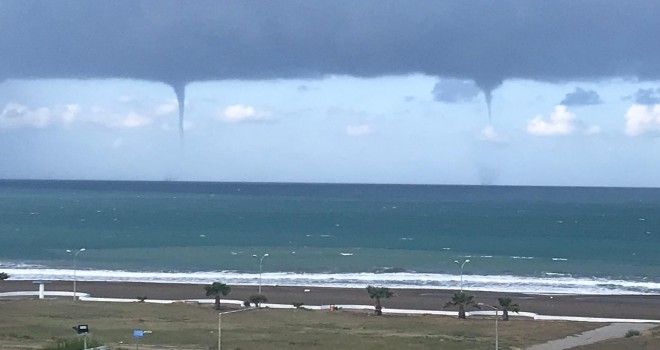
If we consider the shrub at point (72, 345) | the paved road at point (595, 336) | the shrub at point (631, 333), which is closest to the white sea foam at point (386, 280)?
the paved road at point (595, 336)

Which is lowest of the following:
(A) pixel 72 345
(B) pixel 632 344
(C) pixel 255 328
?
(B) pixel 632 344

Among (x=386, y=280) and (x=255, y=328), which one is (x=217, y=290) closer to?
(x=255, y=328)

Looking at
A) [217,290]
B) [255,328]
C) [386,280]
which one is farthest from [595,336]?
[386,280]

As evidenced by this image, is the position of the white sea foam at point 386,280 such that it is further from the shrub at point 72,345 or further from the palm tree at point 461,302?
the shrub at point 72,345

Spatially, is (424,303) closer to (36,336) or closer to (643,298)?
(643,298)

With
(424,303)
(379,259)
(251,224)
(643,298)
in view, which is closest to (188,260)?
(379,259)

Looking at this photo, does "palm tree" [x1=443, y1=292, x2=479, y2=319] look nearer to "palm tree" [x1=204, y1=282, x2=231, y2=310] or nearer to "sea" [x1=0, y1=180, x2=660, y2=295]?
"palm tree" [x1=204, y1=282, x2=231, y2=310]

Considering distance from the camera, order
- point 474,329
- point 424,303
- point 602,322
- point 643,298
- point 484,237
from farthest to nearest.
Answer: point 484,237, point 643,298, point 424,303, point 602,322, point 474,329
